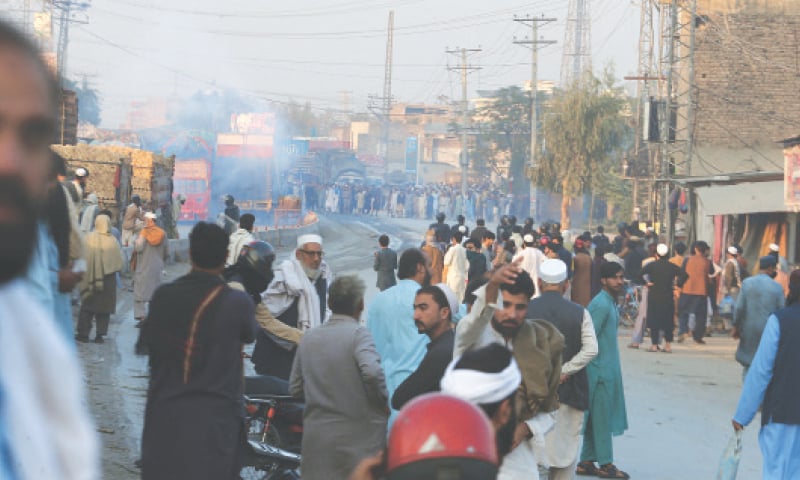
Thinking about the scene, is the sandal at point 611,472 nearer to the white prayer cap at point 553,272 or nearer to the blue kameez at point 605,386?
the blue kameez at point 605,386

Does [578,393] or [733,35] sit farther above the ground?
[733,35]

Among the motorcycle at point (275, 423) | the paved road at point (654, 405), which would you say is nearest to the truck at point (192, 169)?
the paved road at point (654, 405)

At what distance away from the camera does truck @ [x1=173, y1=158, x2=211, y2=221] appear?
5419cm

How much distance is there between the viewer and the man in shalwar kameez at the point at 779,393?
25.4 feet

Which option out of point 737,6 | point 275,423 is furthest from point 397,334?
point 737,6

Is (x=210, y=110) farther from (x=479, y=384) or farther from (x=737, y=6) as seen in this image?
(x=479, y=384)

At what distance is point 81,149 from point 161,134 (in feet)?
Answer: 132

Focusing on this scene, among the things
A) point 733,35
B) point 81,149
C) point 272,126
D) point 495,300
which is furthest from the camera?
point 272,126

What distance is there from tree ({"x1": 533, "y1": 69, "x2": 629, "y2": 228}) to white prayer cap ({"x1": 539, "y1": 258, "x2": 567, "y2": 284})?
152ft

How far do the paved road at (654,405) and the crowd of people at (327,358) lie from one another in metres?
0.89

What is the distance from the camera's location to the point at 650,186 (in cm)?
4506

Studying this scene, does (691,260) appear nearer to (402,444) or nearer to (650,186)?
(402,444)

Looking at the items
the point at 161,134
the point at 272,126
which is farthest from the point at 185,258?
the point at 272,126

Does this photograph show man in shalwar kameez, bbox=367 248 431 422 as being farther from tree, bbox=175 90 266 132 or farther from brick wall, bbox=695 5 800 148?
tree, bbox=175 90 266 132
